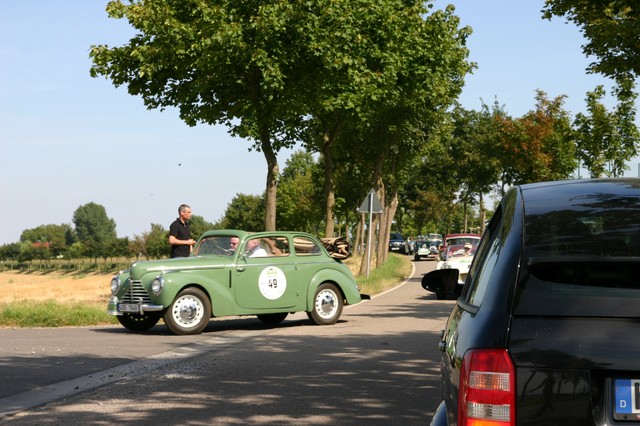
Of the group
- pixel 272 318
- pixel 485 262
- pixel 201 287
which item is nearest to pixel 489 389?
pixel 485 262

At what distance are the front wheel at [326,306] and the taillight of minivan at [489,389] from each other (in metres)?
13.2

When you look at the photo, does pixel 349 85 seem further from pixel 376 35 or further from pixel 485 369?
pixel 485 369

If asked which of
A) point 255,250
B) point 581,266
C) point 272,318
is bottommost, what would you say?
point 272,318

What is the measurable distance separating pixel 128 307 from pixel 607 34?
10999 millimetres

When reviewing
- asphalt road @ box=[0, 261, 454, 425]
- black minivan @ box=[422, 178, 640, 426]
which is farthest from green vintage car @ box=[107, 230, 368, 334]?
black minivan @ box=[422, 178, 640, 426]

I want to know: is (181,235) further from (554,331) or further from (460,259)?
(554,331)

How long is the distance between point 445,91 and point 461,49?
2.45m

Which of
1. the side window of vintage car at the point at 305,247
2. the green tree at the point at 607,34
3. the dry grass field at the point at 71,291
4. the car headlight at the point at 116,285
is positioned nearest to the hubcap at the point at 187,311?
the car headlight at the point at 116,285

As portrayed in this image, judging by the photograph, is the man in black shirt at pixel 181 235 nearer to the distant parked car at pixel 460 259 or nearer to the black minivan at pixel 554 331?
the distant parked car at pixel 460 259

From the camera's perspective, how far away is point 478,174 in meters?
60.9

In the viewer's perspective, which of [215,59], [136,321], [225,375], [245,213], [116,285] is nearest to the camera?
[225,375]

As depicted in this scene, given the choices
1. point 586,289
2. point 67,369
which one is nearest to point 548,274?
point 586,289

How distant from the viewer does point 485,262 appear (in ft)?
13.4

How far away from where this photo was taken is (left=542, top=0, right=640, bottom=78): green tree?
1973 cm
